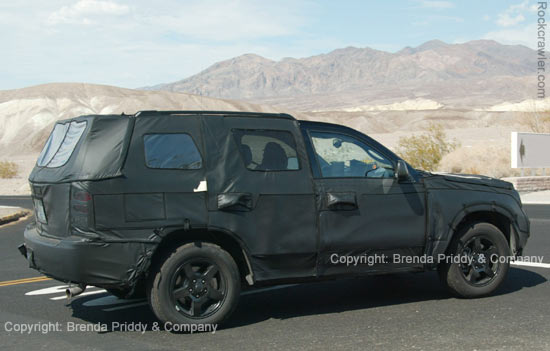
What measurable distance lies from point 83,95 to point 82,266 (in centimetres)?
12496

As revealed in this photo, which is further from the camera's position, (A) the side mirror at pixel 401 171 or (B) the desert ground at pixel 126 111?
(B) the desert ground at pixel 126 111

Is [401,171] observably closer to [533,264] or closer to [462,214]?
[462,214]

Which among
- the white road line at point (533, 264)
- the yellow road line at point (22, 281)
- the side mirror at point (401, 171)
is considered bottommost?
the yellow road line at point (22, 281)

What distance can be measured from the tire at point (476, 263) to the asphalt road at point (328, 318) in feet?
0.52

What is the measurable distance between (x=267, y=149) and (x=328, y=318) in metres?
1.81

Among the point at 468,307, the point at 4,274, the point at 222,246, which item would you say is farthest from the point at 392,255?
the point at 4,274

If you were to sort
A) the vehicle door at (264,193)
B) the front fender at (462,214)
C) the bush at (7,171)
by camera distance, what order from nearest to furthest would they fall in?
the vehicle door at (264,193) < the front fender at (462,214) < the bush at (7,171)

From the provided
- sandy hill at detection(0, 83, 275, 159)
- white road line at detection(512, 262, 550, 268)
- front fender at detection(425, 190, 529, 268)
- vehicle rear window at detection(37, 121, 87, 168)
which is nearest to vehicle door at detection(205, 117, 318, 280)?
vehicle rear window at detection(37, 121, 87, 168)

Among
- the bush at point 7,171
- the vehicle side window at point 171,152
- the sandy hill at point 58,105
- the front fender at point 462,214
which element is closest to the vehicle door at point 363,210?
the front fender at point 462,214

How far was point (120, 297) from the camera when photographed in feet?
25.0

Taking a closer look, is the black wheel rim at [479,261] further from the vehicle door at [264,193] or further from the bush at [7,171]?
the bush at [7,171]

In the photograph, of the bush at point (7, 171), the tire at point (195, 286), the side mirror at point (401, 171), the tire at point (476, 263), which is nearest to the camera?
the tire at point (195, 286)

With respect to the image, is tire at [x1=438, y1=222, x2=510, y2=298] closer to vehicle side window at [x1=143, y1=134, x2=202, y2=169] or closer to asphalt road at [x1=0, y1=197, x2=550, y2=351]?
asphalt road at [x1=0, y1=197, x2=550, y2=351]

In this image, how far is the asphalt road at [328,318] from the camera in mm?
5977
